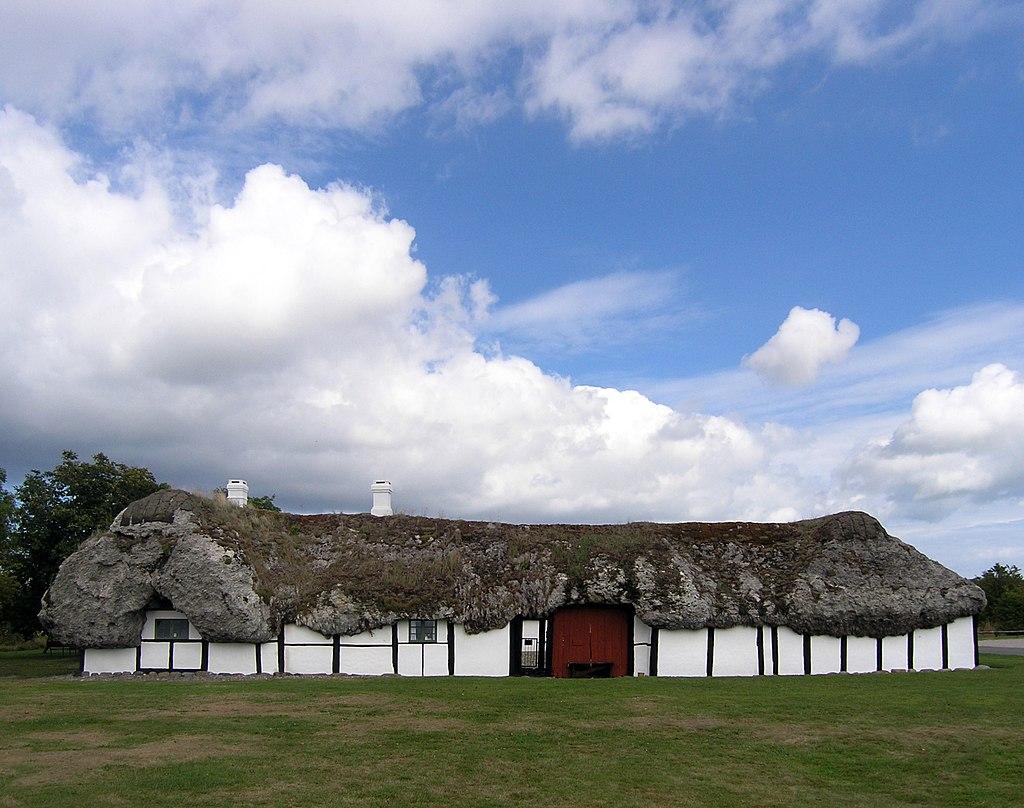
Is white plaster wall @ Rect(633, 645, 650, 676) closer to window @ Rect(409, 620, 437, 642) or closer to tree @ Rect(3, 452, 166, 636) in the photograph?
window @ Rect(409, 620, 437, 642)

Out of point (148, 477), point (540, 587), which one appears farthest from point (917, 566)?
point (148, 477)

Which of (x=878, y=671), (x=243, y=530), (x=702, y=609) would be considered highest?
(x=243, y=530)

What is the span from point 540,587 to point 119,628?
35.9 feet

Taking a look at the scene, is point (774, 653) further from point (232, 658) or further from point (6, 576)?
point (6, 576)

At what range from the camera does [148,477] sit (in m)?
32.8

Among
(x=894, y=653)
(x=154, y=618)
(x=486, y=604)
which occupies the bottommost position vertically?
(x=894, y=653)

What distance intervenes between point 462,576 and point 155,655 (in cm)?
827

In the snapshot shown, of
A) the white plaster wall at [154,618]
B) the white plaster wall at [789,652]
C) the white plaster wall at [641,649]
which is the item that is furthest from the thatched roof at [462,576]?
the white plaster wall at [641,649]

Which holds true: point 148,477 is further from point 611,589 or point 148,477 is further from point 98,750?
point 98,750

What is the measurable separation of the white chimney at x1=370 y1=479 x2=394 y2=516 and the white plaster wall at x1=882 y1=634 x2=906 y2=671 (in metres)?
14.9

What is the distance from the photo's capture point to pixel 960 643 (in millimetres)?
24375

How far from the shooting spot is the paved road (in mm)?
30383

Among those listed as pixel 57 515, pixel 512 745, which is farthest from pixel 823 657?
pixel 57 515

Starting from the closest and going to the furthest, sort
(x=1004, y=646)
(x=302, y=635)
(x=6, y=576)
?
1. (x=302, y=635)
2. (x=6, y=576)
3. (x=1004, y=646)
